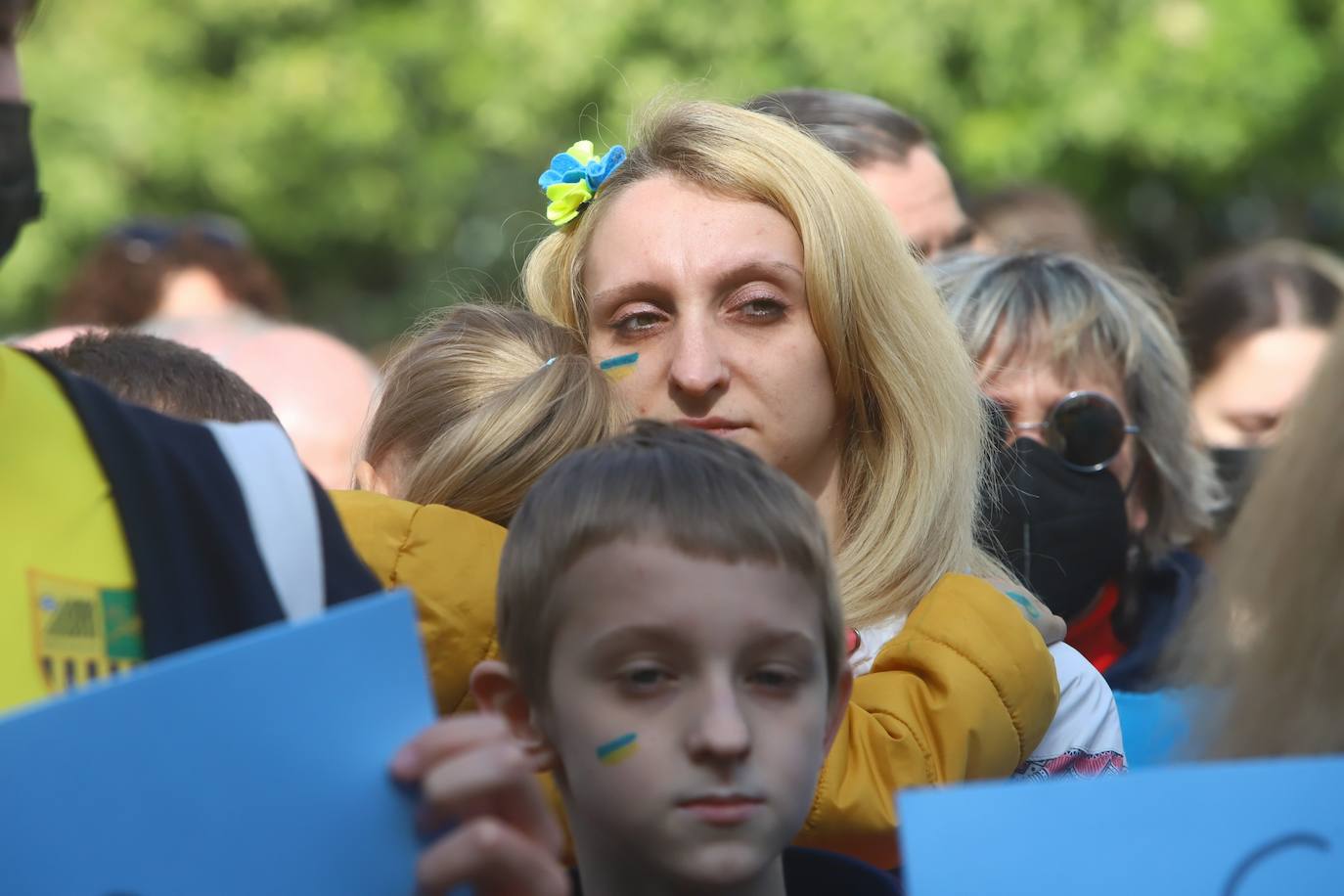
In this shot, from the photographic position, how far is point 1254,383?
18.2 feet

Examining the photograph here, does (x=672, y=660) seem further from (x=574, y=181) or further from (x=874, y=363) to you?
(x=574, y=181)

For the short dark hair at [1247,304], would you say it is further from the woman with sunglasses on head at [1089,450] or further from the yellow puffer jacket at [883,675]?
the yellow puffer jacket at [883,675]

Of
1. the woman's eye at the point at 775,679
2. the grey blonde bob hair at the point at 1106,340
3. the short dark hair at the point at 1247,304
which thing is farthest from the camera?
the short dark hair at the point at 1247,304

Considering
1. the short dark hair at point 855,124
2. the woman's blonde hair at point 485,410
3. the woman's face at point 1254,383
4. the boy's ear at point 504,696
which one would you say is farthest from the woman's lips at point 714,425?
the woman's face at point 1254,383

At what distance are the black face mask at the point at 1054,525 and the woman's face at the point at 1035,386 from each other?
3.7 inches

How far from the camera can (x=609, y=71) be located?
39.3 ft

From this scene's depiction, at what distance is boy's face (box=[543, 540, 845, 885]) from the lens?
1.82 meters

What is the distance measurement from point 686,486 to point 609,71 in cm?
1027

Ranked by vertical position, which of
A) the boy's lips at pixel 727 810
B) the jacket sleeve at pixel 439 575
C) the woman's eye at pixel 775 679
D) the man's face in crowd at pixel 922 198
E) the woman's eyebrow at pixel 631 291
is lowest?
the boy's lips at pixel 727 810

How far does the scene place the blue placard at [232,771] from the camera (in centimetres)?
143

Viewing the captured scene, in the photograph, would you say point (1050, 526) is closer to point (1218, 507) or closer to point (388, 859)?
point (1218, 507)

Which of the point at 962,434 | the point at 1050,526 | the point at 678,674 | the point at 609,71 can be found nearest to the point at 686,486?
Result: the point at 678,674

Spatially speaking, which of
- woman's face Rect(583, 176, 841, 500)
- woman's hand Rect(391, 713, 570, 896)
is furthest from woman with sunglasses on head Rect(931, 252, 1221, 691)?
woman's hand Rect(391, 713, 570, 896)

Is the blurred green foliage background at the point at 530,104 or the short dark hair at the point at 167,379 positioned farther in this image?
the blurred green foliage background at the point at 530,104
